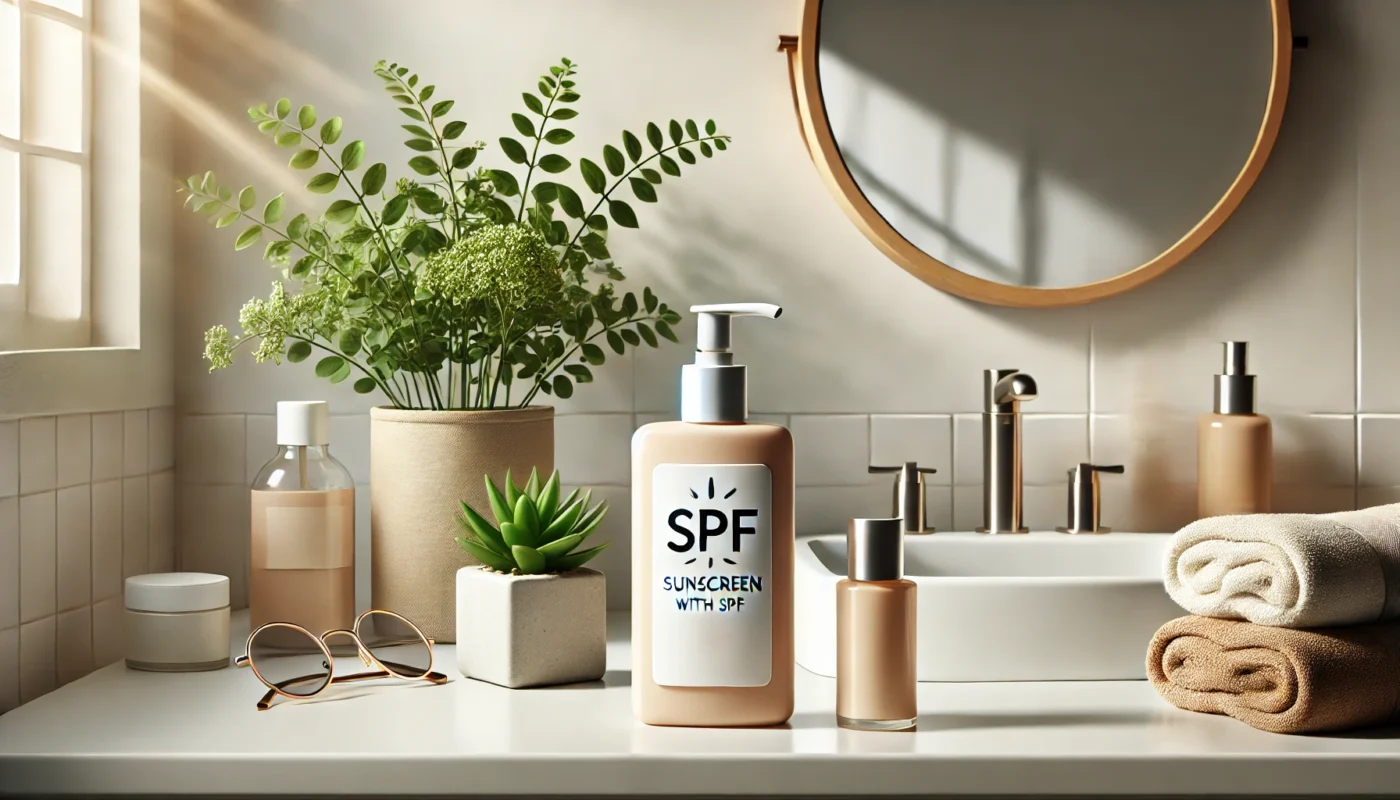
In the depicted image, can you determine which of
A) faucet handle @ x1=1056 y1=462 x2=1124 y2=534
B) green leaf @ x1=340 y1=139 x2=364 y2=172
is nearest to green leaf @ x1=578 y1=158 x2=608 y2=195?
green leaf @ x1=340 y1=139 x2=364 y2=172

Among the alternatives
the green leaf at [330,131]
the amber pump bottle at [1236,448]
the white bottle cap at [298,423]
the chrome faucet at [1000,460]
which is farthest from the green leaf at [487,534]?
the amber pump bottle at [1236,448]

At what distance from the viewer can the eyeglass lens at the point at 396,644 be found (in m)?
0.93

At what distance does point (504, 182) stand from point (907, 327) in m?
0.46

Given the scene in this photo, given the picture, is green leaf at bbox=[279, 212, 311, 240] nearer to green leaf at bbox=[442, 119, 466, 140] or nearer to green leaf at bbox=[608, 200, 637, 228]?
green leaf at bbox=[442, 119, 466, 140]

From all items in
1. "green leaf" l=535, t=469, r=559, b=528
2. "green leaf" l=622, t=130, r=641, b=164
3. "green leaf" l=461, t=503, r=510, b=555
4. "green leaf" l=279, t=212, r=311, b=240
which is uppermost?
"green leaf" l=622, t=130, r=641, b=164

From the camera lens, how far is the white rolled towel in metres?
0.76

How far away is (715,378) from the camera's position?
30.7 inches

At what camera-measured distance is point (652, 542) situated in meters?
0.78

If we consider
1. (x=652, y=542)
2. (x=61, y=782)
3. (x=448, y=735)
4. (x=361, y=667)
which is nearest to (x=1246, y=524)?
(x=652, y=542)

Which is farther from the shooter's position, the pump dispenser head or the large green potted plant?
the large green potted plant

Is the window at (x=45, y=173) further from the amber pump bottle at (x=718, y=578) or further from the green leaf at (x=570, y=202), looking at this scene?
the amber pump bottle at (x=718, y=578)

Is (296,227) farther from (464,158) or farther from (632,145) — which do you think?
(632,145)

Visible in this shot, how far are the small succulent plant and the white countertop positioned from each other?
12cm

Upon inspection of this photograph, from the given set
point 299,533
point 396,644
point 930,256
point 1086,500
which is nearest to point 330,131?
point 299,533
